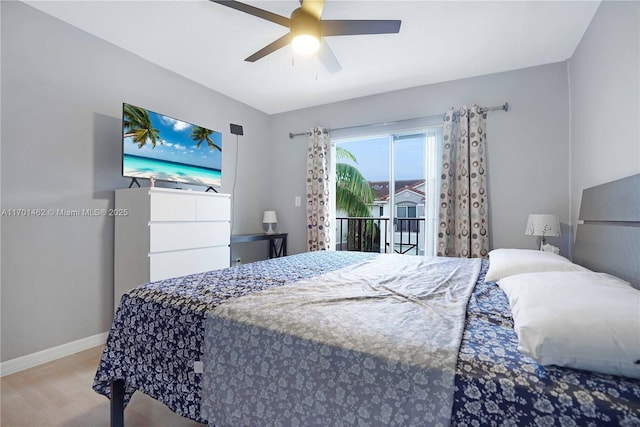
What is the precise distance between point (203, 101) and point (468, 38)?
2.80 m

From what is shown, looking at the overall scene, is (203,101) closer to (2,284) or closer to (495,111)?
(2,284)

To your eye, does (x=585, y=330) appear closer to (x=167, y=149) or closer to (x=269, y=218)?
(x=167, y=149)

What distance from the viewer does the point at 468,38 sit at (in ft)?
8.18

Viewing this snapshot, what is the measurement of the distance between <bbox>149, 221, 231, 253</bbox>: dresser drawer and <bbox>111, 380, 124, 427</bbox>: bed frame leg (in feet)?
3.88

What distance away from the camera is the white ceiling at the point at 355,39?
2141mm

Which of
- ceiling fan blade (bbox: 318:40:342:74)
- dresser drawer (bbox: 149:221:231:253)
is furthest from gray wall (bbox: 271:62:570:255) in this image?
dresser drawer (bbox: 149:221:231:253)

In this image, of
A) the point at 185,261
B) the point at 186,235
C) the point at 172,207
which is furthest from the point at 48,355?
the point at 172,207

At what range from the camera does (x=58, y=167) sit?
2285mm

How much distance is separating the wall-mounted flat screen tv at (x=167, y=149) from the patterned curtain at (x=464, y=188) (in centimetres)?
255

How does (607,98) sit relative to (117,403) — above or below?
above

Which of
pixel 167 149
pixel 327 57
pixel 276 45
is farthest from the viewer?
pixel 167 149

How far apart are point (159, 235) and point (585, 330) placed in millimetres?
2623

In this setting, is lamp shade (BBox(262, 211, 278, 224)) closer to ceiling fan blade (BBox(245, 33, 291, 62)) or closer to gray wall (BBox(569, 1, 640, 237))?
ceiling fan blade (BBox(245, 33, 291, 62))

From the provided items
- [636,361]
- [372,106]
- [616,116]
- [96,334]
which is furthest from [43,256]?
[616,116]
